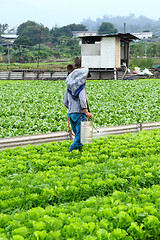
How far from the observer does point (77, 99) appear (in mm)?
6359

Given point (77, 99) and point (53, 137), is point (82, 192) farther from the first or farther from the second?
point (53, 137)

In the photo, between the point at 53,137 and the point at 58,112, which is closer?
the point at 53,137

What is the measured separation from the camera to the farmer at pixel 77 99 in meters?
6.22

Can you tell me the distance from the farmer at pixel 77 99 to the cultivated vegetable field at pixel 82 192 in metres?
0.61

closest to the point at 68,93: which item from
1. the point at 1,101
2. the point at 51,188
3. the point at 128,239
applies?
the point at 51,188

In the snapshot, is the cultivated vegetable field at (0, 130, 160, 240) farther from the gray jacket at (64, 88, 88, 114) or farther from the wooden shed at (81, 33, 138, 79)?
the wooden shed at (81, 33, 138, 79)

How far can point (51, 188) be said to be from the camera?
458 centimetres

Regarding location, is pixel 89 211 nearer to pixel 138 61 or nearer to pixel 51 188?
pixel 51 188

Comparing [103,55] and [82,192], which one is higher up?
[103,55]

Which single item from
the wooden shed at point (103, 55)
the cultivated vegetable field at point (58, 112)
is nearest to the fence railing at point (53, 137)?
the cultivated vegetable field at point (58, 112)

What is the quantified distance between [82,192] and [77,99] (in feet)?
7.36

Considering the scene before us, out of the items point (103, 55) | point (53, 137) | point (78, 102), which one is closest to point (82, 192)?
point (78, 102)

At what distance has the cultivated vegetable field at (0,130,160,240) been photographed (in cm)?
355

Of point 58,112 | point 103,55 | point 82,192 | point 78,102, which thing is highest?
point 103,55
